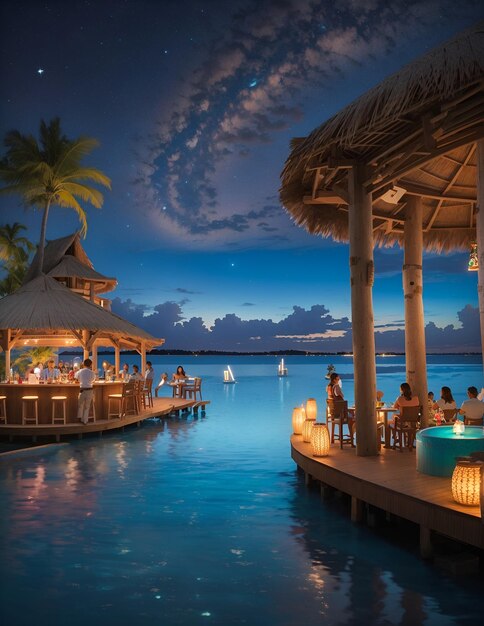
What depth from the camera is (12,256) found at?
23.4 m

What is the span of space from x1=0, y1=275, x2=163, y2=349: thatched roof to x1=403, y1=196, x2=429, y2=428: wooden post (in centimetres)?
861

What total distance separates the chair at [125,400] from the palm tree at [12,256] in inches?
367

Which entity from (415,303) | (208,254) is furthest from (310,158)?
(208,254)

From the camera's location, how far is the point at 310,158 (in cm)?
847

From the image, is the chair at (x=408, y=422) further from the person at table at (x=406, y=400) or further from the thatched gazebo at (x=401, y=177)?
the thatched gazebo at (x=401, y=177)

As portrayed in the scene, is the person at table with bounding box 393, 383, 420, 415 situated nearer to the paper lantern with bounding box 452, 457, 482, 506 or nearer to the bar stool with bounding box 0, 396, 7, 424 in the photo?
the paper lantern with bounding box 452, 457, 482, 506

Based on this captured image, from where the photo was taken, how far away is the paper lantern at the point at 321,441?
8383mm

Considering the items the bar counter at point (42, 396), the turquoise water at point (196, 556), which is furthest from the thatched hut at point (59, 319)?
the turquoise water at point (196, 556)

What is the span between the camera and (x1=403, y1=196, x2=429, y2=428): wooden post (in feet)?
32.7

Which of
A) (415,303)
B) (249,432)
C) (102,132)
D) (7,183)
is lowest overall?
(249,432)

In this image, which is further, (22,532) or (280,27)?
(280,27)

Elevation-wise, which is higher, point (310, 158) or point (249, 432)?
point (310, 158)

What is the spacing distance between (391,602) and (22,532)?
428 centimetres

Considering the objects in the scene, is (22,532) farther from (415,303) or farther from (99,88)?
(99,88)
